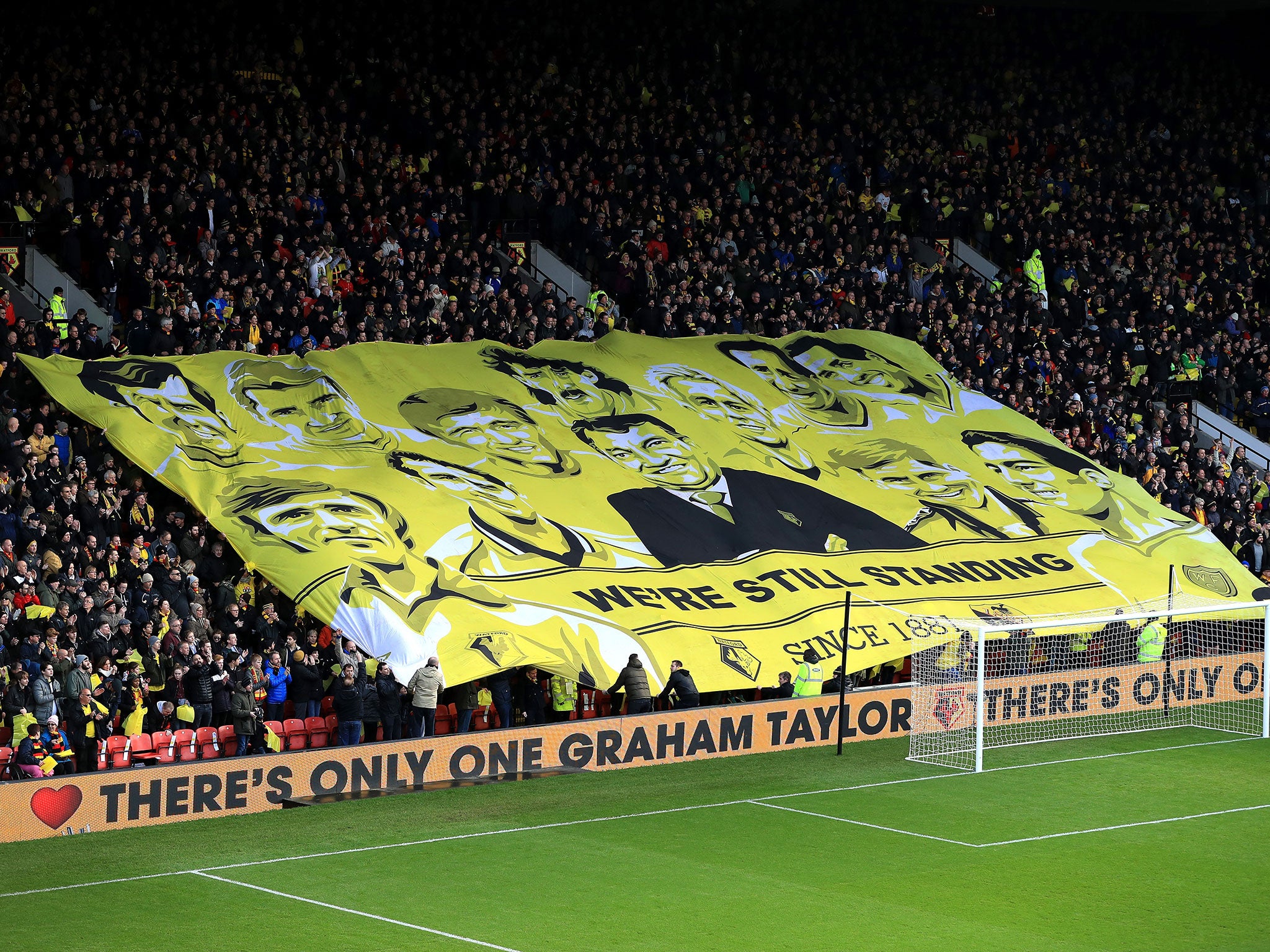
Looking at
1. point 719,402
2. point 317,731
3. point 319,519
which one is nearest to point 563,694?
point 317,731

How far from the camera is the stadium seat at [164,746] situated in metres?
18.9

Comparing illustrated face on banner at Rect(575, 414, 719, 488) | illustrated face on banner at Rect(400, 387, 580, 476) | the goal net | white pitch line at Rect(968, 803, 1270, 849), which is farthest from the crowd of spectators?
white pitch line at Rect(968, 803, 1270, 849)

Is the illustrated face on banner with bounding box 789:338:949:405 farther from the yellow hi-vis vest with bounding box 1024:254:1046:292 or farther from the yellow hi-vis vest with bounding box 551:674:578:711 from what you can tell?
the yellow hi-vis vest with bounding box 551:674:578:711

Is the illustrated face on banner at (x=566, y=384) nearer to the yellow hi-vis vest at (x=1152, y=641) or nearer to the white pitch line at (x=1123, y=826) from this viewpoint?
the yellow hi-vis vest at (x=1152, y=641)

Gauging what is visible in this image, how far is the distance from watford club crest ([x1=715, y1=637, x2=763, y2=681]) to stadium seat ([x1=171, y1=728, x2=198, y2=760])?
6488mm

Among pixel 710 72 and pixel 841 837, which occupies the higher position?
pixel 710 72

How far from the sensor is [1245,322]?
37094 millimetres

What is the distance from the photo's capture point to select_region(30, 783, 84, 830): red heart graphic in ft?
54.1

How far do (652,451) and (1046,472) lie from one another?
23.0 feet

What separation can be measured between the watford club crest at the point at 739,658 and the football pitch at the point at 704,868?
1.41 metres

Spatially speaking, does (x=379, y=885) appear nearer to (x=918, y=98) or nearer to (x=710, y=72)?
(x=710, y=72)

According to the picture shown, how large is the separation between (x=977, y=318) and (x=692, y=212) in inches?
229

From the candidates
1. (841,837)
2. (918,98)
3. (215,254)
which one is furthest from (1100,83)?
(841,837)

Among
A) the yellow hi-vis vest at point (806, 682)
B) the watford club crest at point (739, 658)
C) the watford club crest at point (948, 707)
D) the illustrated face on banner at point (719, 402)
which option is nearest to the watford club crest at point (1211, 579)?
the illustrated face on banner at point (719, 402)
